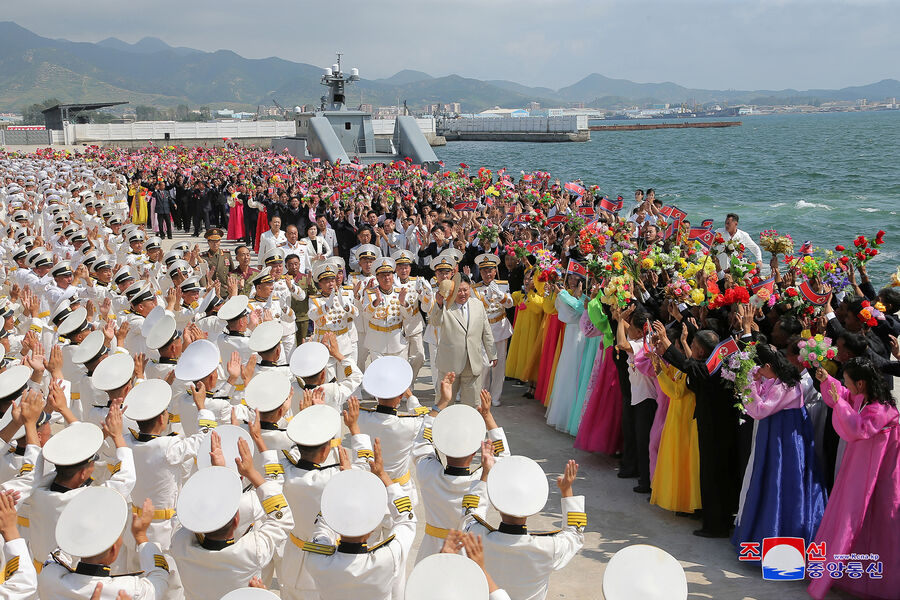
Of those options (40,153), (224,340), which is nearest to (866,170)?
(40,153)

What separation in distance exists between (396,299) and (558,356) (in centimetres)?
199

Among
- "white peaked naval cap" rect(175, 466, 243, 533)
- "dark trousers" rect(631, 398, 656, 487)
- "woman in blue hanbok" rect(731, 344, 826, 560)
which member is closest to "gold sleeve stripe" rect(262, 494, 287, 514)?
"white peaked naval cap" rect(175, 466, 243, 533)

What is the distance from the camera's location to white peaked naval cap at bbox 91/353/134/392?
5.69 meters

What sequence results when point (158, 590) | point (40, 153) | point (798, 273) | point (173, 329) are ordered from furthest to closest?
point (40, 153), point (798, 273), point (173, 329), point (158, 590)

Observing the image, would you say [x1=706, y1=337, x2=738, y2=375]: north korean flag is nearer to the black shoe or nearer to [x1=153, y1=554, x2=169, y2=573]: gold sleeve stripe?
the black shoe

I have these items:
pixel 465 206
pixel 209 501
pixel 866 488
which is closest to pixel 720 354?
pixel 866 488

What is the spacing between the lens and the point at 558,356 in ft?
29.2

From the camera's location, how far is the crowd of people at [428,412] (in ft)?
12.6

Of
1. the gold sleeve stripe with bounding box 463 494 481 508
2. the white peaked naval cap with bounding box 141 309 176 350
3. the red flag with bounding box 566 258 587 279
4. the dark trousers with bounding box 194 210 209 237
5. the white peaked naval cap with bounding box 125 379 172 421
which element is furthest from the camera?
the dark trousers with bounding box 194 210 209 237

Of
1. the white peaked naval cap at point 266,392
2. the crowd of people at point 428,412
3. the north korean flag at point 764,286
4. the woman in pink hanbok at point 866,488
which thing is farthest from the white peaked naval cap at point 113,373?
the north korean flag at point 764,286

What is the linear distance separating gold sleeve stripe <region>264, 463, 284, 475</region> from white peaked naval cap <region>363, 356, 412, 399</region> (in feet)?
2.98

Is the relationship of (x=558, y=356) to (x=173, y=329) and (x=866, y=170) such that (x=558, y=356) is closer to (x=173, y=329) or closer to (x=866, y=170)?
(x=173, y=329)

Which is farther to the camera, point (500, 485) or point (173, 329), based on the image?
point (173, 329)

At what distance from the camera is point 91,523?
143 inches
